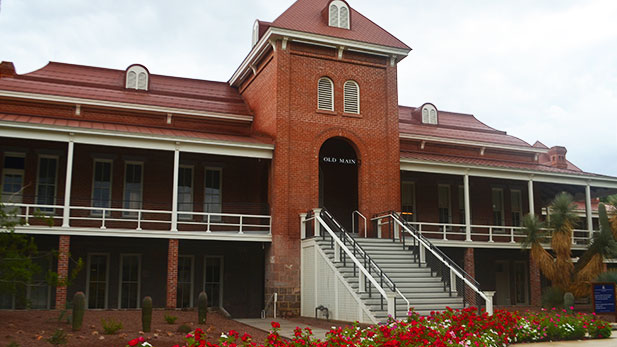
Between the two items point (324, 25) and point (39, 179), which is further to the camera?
point (324, 25)

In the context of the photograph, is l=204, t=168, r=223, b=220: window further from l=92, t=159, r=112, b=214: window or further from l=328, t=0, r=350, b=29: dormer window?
l=328, t=0, r=350, b=29: dormer window

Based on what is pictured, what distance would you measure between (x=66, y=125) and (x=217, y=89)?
9.16 metres

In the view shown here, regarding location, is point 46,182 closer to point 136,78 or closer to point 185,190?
point 185,190

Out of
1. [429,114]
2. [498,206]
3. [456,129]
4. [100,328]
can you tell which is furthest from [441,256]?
[456,129]

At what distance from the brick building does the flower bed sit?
8842mm

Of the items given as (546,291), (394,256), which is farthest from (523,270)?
(394,256)

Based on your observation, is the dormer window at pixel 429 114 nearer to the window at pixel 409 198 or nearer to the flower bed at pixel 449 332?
the window at pixel 409 198

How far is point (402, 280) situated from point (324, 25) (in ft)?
36.6

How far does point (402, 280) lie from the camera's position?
19.2 metres

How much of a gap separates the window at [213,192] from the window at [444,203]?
1038 cm

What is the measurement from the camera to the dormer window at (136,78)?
27139 millimetres

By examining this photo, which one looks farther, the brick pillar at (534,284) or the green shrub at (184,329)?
the brick pillar at (534,284)

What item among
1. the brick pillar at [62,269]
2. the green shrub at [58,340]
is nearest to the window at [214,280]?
the brick pillar at [62,269]

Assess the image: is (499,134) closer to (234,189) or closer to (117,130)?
(234,189)
